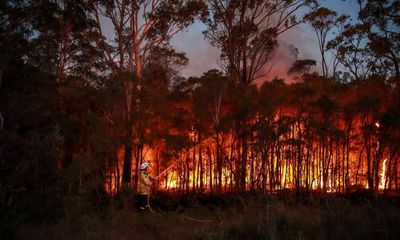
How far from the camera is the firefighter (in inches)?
A: 411

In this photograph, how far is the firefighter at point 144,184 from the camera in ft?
34.3

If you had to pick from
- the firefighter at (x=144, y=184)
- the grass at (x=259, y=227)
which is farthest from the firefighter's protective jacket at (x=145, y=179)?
the grass at (x=259, y=227)

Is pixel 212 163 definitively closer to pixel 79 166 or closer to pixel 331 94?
pixel 331 94

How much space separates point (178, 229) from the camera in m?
7.39

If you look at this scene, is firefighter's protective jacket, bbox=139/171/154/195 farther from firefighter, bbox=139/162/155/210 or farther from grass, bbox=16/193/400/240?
grass, bbox=16/193/400/240

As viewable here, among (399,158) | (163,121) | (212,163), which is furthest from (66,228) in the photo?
(399,158)

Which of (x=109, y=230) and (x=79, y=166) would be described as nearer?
(x=109, y=230)

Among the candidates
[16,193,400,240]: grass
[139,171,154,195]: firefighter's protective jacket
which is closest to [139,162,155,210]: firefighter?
[139,171,154,195]: firefighter's protective jacket

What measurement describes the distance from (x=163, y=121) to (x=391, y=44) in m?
11.2

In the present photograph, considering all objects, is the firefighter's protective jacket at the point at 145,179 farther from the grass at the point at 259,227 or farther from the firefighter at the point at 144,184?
the grass at the point at 259,227

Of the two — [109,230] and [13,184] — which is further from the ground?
[13,184]

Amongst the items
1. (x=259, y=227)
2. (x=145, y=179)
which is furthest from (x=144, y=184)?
(x=259, y=227)

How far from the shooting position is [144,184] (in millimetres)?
10625

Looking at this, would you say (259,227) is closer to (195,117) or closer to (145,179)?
(145,179)
